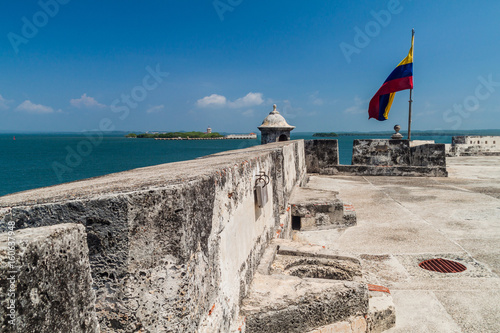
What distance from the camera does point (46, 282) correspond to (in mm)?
995

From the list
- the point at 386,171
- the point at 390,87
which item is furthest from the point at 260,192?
the point at 390,87

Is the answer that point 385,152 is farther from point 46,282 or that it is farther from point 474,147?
point 46,282

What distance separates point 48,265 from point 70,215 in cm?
48

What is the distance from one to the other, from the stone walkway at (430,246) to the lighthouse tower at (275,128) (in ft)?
19.5

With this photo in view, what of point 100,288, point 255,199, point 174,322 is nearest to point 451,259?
point 255,199

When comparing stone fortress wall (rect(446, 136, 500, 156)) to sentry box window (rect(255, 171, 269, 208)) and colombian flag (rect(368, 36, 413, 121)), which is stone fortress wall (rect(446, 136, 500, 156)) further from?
sentry box window (rect(255, 171, 269, 208))

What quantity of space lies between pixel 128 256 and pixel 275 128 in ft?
43.3

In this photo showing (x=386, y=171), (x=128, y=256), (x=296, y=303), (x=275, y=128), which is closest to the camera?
(x=128, y=256)

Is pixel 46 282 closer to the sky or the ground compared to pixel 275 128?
closer to the ground

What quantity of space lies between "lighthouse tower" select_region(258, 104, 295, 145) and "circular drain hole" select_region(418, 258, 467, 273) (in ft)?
34.8

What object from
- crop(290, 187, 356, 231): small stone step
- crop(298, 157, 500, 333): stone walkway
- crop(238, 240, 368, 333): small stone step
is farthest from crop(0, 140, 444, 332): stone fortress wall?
crop(290, 187, 356, 231): small stone step

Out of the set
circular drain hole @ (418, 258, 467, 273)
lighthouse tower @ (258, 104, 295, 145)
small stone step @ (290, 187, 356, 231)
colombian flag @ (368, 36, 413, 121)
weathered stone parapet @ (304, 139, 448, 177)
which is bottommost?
circular drain hole @ (418, 258, 467, 273)

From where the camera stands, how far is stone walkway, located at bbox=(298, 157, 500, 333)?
3084 millimetres

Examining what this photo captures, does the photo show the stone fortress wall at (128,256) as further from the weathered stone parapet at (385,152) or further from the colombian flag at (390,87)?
the colombian flag at (390,87)
